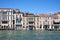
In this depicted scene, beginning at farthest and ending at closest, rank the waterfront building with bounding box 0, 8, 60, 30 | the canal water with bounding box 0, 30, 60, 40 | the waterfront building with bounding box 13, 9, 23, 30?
the waterfront building with bounding box 13, 9, 23, 30, the waterfront building with bounding box 0, 8, 60, 30, the canal water with bounding box 0, 30, 60, 40

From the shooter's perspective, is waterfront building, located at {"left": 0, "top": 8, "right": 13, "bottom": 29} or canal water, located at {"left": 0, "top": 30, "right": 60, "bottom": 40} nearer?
canal water, located at {"left": 0, "top": 30, "right": 60, "bottom": 40}

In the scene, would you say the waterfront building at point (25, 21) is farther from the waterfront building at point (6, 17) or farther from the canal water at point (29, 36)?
the canal water at point (29, 36)

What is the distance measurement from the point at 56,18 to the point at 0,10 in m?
20.6

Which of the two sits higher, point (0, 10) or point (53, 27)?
point (0, 10)

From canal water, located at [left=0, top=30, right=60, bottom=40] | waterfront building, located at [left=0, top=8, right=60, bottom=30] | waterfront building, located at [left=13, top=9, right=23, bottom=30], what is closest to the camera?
canal water, located at [left=0, top=30, right=60, bottom=40]

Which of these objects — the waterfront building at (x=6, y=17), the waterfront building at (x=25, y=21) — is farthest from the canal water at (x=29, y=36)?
the waterfront building at (x=6, y=17)

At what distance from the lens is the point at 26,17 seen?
7244 cm

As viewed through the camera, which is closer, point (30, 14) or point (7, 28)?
point (7, 28)

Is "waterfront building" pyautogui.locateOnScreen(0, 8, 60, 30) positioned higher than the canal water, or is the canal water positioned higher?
"waterfront building" pyautogui.locateOnScreen(0, 8, 60, 30)

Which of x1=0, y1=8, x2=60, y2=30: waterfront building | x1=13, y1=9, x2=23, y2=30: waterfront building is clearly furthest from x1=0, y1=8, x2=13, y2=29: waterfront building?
x1=13, y1=9, x2=23, y2=30: waterfront building

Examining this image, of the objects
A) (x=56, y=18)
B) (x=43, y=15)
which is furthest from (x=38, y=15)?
(x=56, y=18)

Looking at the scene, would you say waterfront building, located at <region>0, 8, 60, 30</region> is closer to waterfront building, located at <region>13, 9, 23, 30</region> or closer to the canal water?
waterfront building, located at <region>13, 9, 23, 30</region>

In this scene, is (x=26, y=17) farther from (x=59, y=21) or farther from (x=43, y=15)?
(x=59, y=21)

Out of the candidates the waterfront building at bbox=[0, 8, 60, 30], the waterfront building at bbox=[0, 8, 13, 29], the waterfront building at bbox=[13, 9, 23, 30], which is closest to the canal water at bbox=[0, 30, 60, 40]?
the waterfront building at bbox=[0, 8, 60, 30]
